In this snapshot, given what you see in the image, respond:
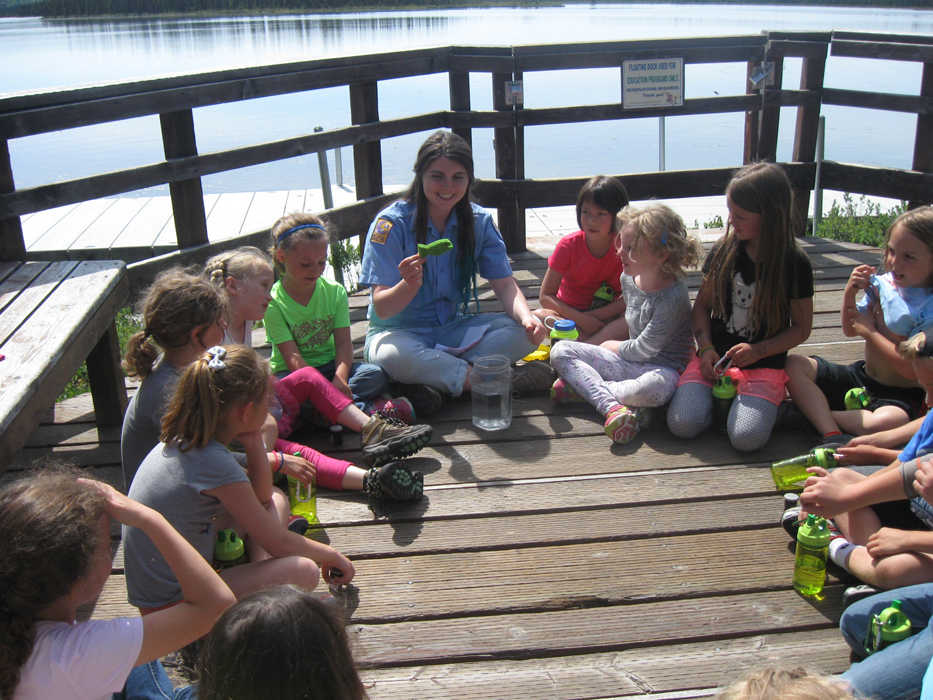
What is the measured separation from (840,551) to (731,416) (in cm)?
83

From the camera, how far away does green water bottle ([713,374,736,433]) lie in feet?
10.6

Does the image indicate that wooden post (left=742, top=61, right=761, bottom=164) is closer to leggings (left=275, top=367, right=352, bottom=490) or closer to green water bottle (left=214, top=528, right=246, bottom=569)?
leggings (left=275, top=367, right=352, bottom=490)

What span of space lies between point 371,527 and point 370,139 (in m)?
2.79

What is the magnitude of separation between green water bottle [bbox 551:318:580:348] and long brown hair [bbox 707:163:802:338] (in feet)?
2.36

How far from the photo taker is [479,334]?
3693 millimetres

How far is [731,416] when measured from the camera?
124 inches

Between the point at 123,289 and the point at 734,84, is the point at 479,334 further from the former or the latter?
the point at 734,84

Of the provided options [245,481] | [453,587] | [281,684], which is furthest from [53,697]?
[453,587]

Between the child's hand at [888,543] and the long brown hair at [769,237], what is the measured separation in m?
1.11

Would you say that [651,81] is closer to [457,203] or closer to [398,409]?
[457,203]

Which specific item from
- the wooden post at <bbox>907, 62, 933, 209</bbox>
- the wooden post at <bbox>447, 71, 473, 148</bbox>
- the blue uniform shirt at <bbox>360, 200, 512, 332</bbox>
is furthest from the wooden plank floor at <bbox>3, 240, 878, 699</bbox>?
the wooden post at <bbox>907, 62, 933, 209</bbox>

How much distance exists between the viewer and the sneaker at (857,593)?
2.21 m

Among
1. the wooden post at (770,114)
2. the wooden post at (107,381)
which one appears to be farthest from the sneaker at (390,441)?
the wooden post at (770,114)

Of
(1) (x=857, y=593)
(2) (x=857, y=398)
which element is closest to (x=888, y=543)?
(1) (x=857, y=593)
